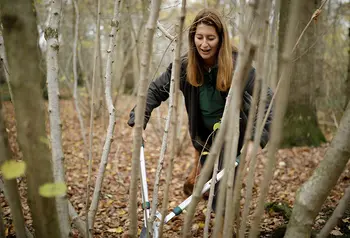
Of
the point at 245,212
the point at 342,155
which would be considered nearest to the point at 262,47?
the point at 342,155

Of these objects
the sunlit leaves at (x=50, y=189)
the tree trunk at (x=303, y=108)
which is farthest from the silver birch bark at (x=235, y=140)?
the tree trunk at (x=303, y=108)

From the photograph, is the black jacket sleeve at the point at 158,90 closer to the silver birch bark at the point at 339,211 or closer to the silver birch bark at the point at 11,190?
the silver birch bark at the point at 11,190

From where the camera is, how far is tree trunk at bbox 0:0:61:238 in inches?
42.0

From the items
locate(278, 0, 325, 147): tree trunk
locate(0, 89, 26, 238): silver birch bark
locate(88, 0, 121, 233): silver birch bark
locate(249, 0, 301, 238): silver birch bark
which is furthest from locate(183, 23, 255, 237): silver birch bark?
locate(278, 0, 325, 147): tree trunk

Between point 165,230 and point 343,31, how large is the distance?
767cm

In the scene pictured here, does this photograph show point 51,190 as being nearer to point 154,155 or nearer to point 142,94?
point 142,94

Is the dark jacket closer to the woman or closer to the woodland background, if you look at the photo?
the woman

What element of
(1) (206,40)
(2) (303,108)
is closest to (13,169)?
(1) (206,40)

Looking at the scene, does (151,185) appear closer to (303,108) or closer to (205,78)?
(205,78)

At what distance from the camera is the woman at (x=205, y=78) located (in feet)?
7.03

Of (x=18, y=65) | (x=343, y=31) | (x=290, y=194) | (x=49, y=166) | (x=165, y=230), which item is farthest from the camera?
(x=343, y=31)

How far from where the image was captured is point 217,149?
4.02 ft

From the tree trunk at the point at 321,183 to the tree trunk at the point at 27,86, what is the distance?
3.78 feet

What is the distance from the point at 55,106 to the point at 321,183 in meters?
1.39
